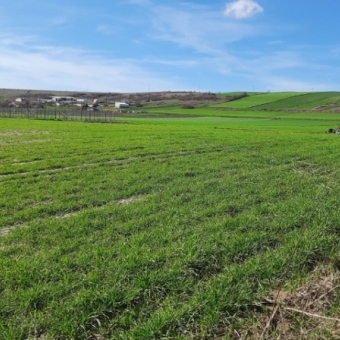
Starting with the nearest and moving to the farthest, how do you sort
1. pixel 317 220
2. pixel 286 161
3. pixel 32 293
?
pixel 32 293 < pixel 317 220 < pixel 286 161

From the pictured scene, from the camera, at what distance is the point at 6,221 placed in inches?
266

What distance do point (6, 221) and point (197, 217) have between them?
375 cm

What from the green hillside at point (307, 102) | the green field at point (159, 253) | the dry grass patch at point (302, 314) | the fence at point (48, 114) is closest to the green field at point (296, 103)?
the green hillside at point (307, 102)

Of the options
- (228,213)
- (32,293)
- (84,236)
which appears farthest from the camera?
(228,213)

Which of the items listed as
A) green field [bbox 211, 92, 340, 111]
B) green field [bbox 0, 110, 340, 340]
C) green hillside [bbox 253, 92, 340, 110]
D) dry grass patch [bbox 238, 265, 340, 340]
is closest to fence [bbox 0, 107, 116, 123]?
green field [bbox 211, 92, 340, 111]

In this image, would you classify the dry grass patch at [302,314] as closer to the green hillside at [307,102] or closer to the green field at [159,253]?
the green field at [159,253]

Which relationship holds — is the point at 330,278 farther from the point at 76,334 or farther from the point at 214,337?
the point at 76,334

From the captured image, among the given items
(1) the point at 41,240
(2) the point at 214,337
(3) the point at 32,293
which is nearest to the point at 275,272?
(2) the point at 214,337

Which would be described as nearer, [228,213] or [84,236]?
[84,236]

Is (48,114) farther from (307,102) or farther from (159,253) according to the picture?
(159,253)

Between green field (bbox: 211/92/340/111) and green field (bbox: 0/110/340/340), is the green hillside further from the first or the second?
green field (bbox: 0/110/340/340)

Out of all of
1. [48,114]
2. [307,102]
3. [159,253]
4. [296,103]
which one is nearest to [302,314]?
[159,253]

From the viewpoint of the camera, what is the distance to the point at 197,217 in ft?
22.7

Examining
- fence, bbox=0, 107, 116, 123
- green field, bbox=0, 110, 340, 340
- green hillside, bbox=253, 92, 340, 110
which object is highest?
green hillside, bbox=253, 92, 340, 110
